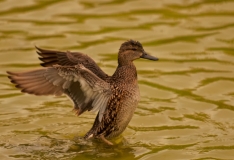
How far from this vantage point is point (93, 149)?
8.33 m

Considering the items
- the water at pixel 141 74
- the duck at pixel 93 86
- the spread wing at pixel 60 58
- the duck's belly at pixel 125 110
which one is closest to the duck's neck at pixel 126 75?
the duck at pixel 93 86

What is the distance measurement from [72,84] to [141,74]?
3.10 meters

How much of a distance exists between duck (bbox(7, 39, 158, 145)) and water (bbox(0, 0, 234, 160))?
31 cm

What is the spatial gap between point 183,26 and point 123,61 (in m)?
4.31

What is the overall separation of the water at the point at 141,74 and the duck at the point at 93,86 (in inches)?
12.3

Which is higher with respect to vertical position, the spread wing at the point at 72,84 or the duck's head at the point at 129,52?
the duck's head at the point at 129,52

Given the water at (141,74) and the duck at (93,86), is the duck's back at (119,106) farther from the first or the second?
the water at (141,74)

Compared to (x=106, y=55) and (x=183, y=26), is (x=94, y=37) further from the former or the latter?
(x=183, y=26)

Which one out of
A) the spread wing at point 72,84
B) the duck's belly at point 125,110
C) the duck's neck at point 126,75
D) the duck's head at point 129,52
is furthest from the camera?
the duck's head at point 129,52

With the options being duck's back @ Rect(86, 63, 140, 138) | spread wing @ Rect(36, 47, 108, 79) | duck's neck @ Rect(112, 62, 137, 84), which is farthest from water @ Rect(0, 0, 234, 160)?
spread wing @ Rect(36, 47, 108, 79)

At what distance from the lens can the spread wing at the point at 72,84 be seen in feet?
25.6

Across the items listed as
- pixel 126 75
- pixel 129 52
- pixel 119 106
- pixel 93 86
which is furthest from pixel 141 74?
pixel 93 86

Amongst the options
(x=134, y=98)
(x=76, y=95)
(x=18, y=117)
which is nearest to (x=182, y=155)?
(x=134, y=98)

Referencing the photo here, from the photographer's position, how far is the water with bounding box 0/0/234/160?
8.39 metres
